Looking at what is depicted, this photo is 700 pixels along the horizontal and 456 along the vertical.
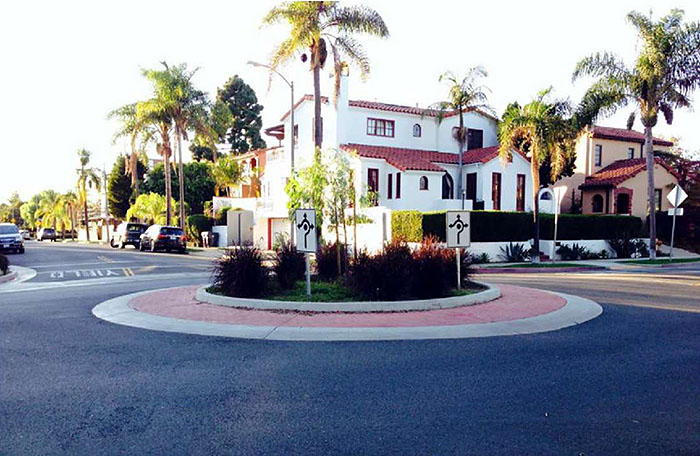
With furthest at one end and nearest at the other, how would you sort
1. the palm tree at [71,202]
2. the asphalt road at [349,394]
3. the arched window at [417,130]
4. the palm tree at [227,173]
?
the palm tree at [71,202] < the palm tree at [227,173] < the arched window at [417,130] < the asphalt road at [349,394]

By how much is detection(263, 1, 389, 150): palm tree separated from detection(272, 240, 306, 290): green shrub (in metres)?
8.01

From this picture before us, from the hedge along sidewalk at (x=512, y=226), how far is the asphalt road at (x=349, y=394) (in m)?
16.0

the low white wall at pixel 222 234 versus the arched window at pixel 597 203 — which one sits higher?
the arched window at pixel 597 203

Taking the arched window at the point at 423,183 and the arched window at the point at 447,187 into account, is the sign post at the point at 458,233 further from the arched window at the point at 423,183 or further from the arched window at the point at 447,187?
the arched window at the point at 447,187

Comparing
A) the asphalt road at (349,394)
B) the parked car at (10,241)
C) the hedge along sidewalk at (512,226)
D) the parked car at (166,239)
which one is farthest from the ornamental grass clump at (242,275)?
the parked car at (10,241)

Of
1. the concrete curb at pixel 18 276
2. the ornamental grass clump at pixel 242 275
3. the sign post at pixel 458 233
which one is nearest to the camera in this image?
the ornamental grass clump at pixel 242 275

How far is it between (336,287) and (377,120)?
25.6m

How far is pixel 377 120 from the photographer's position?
36.3m

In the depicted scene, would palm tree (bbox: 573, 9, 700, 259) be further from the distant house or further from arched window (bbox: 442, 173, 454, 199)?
arched window (bbox: 442, 173, 454, 199)

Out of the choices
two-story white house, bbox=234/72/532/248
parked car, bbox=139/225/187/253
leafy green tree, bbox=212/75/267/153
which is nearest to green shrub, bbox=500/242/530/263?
two-story white house, bbox=234/72/532/248

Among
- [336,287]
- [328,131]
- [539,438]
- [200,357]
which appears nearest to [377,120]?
[328,131]

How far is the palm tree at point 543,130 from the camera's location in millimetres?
25188

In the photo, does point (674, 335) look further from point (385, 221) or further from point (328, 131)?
point (328, 131)

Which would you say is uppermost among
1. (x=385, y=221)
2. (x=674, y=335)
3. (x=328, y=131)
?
(x=328, y=131)
